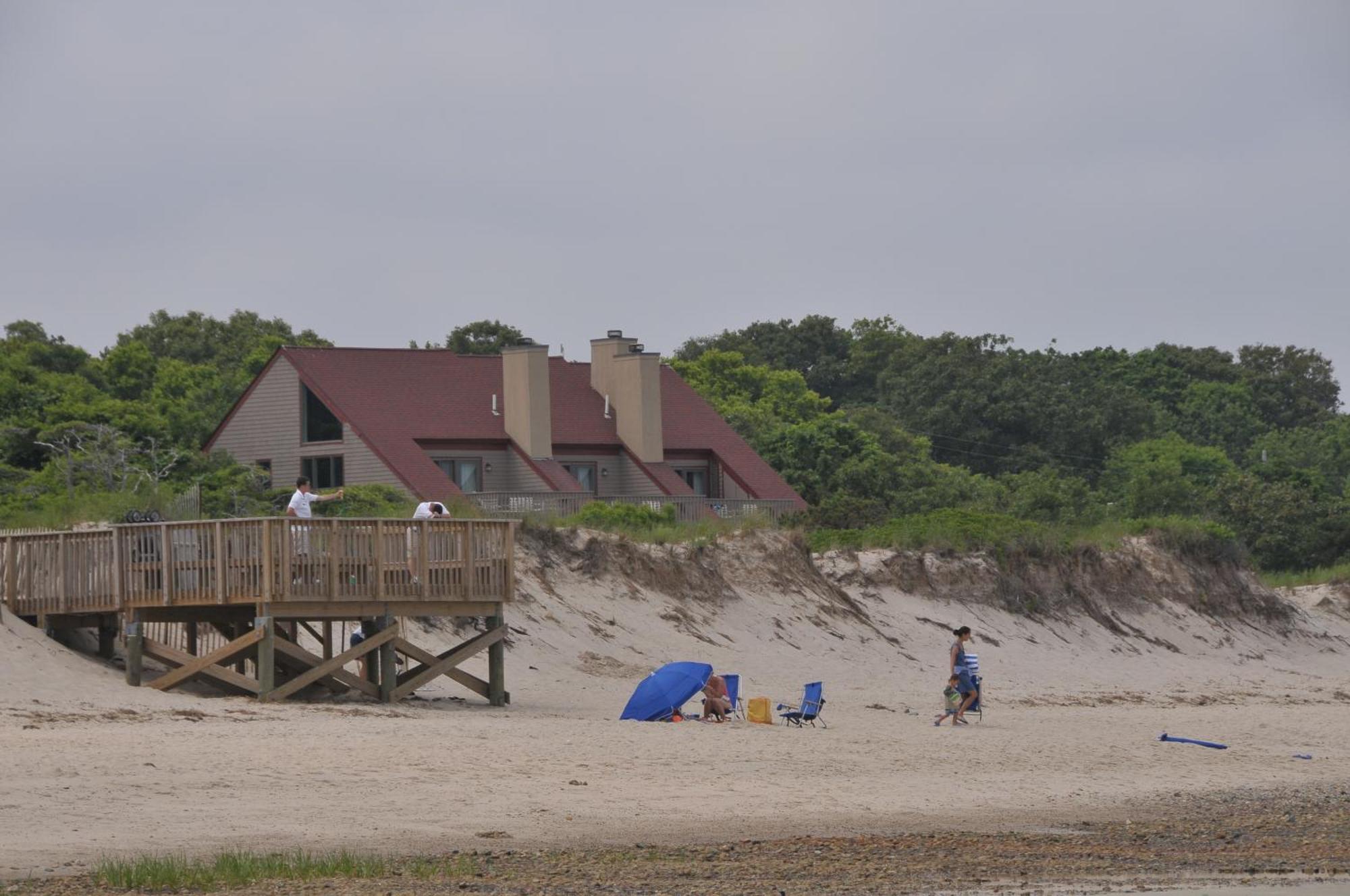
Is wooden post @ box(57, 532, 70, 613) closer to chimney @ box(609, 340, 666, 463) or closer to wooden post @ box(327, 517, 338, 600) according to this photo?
wooden post @ box(327, 517, 338, 600)

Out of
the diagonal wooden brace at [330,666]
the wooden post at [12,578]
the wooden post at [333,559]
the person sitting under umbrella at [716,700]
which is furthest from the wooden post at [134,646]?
the person sitting under umbrella at [716,700]

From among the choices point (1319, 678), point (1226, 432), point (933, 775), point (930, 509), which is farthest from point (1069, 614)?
point (1226, 432)

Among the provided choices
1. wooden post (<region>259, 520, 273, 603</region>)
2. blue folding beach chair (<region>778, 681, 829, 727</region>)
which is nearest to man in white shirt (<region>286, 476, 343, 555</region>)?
wooden post (<region>259, 520, 273, 603</region>)

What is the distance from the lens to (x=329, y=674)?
23062mm

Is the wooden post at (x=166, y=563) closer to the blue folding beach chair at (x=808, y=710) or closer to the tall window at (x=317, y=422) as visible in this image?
the blue folding beach chair at (x=808, y=710)

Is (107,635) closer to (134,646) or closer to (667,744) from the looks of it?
(134,646)

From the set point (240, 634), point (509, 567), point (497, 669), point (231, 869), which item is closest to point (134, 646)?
point (240, 634)

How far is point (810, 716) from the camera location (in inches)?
953

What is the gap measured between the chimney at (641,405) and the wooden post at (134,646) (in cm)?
2671

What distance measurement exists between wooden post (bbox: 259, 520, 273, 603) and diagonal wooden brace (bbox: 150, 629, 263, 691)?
466 millimetres

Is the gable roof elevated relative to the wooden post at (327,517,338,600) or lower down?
elevated

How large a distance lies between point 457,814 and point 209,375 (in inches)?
1607

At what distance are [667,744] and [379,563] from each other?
13.8 feet

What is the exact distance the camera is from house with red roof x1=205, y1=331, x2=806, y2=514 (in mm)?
44625
